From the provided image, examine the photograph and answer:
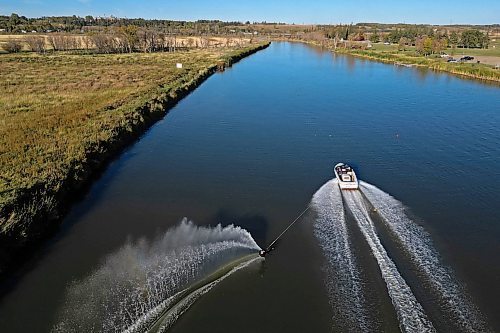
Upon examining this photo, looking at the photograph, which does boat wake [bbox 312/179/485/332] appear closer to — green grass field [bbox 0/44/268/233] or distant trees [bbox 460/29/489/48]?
green grass field [bbox 0/44/268/233]

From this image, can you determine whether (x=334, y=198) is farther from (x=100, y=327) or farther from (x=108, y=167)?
(x=108, y=167)

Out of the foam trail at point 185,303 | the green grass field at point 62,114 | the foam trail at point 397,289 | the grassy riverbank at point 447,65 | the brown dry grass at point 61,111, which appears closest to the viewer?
the foam trail at point 185,303

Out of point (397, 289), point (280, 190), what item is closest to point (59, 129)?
point (280, 190)

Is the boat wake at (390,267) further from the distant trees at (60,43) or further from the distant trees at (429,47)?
the distant trees at (60,43)

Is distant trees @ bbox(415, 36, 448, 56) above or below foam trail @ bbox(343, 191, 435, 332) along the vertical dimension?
above

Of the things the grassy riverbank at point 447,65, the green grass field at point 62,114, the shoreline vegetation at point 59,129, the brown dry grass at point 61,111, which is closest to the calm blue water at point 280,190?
the shoreline vegetation at point 59,129

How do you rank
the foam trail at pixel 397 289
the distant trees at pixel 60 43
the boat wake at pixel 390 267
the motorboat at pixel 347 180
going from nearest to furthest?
the foam trail at pixel 397 289, the boat wake at pixel 390 267, the motorboat at pixel 347 180, the distant trees at pixel 60 43

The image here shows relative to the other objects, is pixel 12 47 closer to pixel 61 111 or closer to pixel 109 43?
pixel 109 43

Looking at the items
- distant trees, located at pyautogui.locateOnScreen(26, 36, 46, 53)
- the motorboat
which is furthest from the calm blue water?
distant trees, located at pyautogui.locateOnScreen(26, 36, 46, 53)
